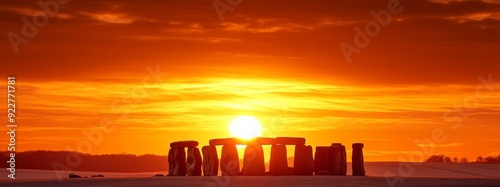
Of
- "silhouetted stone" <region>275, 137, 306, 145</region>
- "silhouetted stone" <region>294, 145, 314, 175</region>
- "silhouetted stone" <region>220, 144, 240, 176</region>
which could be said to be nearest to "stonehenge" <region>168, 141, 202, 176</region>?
"silhouetted stone" <region>220, 144, 240, 176</region>

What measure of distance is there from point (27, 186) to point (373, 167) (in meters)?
22.9

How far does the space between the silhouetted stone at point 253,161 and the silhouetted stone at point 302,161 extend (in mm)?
1696

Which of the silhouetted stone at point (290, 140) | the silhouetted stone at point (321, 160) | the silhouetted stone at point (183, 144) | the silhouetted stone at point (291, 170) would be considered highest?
the silhouetted stone at point (183, 144)

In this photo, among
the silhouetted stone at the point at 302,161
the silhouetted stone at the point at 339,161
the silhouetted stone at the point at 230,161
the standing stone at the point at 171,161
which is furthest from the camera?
the standing stone at the point at 171,161

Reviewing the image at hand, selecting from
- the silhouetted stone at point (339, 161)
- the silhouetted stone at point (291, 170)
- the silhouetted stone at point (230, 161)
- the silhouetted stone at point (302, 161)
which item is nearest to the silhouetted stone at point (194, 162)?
the silhouetted stone at point (230, 161)

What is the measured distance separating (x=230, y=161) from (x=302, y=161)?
344cm

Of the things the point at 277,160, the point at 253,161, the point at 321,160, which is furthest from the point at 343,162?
the point at 253,161

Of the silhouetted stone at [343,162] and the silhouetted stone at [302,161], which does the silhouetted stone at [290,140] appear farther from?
the silhouetted stone at [343,162]

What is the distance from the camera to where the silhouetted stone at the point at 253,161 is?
4384 centimetres

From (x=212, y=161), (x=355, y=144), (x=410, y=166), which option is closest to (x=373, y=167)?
(x=410, y=166)

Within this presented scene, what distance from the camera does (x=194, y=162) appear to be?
45.3 meters

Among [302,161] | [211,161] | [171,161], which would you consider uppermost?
[171,161]

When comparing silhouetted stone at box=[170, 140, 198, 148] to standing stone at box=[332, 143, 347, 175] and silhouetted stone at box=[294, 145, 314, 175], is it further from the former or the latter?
standing stone at box=[332, 143, 347, 175]

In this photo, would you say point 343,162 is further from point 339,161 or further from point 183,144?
point 183,144
